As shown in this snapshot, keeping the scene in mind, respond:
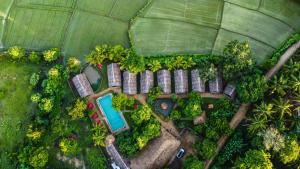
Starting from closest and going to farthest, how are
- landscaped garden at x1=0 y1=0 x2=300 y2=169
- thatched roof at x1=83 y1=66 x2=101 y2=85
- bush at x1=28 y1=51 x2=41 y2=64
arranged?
landscaped garden at x1=0 y1=0 x2=300 y2=169 < bush at x1=28 y1=51 x2=41 y2=64 < thatched roof at x1=83 y1=66 x2=101 y2=85

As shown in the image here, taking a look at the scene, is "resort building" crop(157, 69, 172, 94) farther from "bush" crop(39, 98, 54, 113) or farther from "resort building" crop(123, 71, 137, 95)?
"bush" crop(39, 98, 54, 113)

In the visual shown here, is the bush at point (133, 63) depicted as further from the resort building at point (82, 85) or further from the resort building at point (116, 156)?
the resort building at point (116, 156)

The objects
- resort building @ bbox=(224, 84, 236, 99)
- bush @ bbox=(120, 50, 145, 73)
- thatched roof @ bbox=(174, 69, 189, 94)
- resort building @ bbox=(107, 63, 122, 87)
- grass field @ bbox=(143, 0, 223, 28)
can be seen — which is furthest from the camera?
grass field @ bbox=(143, 0, 223, 28)

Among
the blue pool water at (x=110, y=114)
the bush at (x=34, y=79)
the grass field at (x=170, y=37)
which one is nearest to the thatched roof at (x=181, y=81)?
the grass field at (x=170, y=37)

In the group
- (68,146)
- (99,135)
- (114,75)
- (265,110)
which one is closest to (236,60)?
(265,110)

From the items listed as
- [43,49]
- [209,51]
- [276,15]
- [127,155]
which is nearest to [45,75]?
[43,49]

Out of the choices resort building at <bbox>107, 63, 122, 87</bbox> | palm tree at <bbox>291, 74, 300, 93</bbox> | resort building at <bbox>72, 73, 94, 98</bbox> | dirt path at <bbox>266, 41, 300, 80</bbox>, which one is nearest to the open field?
resort building at <bbox>72, 73, 94, 98</bbox>

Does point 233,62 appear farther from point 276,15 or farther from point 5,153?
point 5,153
